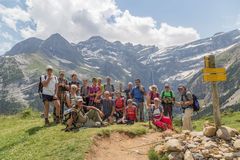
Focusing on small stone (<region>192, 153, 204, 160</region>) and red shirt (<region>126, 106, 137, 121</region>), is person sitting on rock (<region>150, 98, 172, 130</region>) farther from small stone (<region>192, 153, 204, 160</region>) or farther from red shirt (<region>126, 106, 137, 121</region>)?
small stone (<region>192, 153, 204, 160</region>)

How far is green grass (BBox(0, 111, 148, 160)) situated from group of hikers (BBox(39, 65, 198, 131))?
123 centimetres

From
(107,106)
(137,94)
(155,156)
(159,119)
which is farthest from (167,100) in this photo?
(155,156)

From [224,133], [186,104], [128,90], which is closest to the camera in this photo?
[224,133]

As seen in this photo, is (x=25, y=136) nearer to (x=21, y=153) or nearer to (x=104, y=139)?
(x=21, y=153)

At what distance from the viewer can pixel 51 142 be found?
17.6 meters

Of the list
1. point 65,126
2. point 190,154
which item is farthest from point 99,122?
point 190,154

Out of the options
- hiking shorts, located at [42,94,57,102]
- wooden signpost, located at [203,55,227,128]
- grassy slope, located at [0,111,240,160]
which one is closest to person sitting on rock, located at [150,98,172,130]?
grassy slope, located at [0,111,240,160]

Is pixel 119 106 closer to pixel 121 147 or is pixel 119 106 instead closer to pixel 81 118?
pixel 81 118

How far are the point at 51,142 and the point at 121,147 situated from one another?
3.38 meters

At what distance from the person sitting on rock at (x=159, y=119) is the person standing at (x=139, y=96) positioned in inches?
124

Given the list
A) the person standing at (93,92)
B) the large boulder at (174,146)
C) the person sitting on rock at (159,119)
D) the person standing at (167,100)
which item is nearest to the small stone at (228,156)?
the large boulder at (174,146)

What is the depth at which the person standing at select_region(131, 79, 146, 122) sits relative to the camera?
25.2 m

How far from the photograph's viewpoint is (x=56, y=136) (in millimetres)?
18391

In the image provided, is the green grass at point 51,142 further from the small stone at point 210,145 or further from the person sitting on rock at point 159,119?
the small stone at point 210,145
